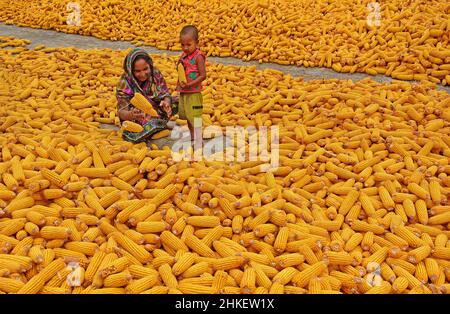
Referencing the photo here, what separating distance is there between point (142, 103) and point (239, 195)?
5.53 feet

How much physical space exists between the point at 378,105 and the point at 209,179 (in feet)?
9.22

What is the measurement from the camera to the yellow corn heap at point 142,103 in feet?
14.6

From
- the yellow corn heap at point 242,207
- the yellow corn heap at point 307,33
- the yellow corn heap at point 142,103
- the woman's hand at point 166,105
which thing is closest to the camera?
the yellow corn heap at point 242,207

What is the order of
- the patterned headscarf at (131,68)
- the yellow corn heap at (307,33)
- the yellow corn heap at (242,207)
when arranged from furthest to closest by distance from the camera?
the yellow corn heap at (307,33) → the patterned headscarf at (131,68) → the yellow corn heap at (242,207)

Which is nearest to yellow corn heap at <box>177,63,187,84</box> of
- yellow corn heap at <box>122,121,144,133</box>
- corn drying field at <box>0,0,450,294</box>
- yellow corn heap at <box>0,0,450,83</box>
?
yellow corn heap at <box>122,121,144,133</box>

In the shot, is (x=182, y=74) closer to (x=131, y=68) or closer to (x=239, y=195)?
(x=131, y=68)

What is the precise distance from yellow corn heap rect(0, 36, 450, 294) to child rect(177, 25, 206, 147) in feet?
1.99

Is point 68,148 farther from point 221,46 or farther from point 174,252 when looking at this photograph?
point 221,46

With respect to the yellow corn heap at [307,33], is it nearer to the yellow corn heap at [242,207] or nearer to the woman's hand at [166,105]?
the woman's hand at [166,105]

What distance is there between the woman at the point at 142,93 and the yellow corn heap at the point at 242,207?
30 cm

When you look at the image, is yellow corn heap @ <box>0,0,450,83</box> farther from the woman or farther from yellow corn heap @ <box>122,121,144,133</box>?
yellow corn heap @ <box>122,121,144,133</box>

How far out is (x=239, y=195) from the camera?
12.0 ft

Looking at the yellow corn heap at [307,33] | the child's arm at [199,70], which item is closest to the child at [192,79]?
the child's arm at [199,70]

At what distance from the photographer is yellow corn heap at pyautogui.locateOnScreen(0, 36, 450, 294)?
9.37ft
